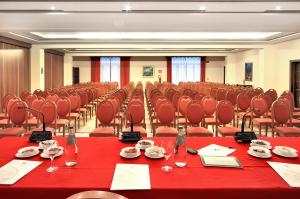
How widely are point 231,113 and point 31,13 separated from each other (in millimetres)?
5719

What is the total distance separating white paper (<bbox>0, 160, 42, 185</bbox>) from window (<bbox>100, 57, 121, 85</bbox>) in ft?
73.5

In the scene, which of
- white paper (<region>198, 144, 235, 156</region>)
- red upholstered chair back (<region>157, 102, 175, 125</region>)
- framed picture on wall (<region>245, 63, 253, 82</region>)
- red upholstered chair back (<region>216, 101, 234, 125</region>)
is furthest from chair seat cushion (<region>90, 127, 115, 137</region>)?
framed picture on wall (<region>245, 63, 253, 82</region>)

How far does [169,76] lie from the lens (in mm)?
24516

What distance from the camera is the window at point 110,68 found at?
2456 cm

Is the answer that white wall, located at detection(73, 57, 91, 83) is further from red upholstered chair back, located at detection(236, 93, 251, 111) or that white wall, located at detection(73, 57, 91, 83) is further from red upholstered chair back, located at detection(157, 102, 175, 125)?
red upholstered chair back, located at detection(157, 102, 175, 125)

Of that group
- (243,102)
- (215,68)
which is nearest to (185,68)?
(215,68)

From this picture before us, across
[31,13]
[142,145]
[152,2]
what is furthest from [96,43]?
[142,145]

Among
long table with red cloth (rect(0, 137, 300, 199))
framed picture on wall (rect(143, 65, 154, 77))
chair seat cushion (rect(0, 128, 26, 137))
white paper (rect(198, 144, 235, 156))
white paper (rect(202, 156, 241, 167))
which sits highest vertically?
framed picture on wall (rect(143, 65, 154, 77))

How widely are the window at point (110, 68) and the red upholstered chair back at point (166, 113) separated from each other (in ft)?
63.9

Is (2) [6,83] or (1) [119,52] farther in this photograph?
(1) [119,52]

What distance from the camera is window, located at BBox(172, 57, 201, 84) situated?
24.6m

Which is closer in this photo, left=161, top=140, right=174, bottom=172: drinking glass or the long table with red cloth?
the long table with red cloth

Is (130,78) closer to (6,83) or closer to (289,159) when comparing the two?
(6,83)

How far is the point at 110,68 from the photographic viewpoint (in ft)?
80.7
